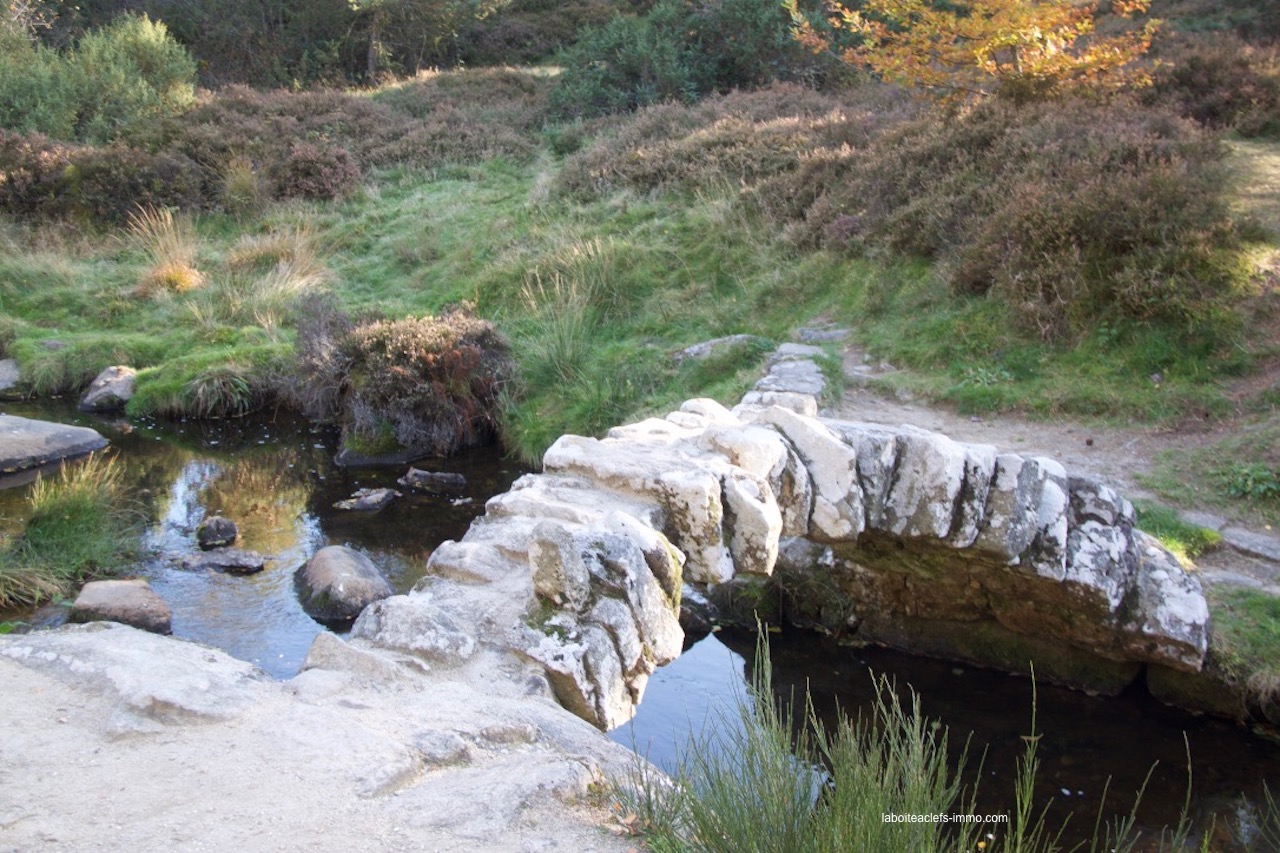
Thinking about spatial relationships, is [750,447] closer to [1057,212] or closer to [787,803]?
[787,803]

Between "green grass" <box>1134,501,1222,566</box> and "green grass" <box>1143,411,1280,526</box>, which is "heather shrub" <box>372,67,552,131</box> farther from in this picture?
"green grass" <box>1134,501,1222,566</box>

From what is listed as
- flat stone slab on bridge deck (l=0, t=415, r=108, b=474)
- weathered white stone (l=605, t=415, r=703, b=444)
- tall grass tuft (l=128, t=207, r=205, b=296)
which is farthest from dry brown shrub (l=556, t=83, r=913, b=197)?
weathered white stone (l=605, t=415, r=703, b=444)

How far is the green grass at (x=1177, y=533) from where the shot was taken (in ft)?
20.5

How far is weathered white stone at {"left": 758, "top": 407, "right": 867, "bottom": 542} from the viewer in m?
5.17

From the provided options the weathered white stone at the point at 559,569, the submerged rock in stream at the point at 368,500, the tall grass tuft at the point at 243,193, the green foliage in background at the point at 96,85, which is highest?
the green foliage in background at the point at 96,85

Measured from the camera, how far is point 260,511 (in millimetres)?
9422

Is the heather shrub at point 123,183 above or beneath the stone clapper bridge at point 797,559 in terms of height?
above

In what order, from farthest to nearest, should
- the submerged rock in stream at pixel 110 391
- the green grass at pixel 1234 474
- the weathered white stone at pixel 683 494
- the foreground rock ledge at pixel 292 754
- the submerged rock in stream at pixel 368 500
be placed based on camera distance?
the submerged rock in stream at pixel 110 391 < the submerged rock in stream at pixel 368 500 < the green grass at pixel 1234 474 < the weathered white stone at pixel 683 494 < the foreground rock ledge at pixel 292 754

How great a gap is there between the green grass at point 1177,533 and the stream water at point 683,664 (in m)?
0.92

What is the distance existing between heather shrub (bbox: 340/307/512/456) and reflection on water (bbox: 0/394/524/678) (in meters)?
0.33

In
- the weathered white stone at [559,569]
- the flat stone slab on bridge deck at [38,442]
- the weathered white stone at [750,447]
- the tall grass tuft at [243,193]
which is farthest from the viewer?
the tall grass tuft at [243,193]

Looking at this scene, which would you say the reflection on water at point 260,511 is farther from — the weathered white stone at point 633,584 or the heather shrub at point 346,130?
the heather shrub at point 346,130

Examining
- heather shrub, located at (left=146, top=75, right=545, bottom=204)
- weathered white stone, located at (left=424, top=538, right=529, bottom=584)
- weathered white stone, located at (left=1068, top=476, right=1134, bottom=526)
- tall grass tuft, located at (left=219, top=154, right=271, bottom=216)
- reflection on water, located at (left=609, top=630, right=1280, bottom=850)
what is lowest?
reflection on water, located at (left=609, top=630, right=1280, bottom=850)

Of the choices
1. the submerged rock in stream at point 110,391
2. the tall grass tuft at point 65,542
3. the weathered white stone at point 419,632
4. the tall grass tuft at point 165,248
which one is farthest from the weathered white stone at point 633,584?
the tall grass tuft at point 165,248
